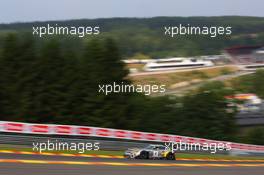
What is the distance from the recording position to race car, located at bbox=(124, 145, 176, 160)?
1931 centimetres

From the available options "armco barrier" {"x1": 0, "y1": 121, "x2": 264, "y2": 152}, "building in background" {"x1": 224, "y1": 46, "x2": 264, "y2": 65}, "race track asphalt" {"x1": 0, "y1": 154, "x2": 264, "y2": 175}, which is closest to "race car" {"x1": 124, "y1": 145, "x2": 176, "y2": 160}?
"armco barrier" {"x1": 0, "y1": 121, "x2": 264, "y2": 152}

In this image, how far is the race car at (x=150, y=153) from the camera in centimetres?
1931

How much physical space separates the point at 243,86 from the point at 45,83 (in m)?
96.2

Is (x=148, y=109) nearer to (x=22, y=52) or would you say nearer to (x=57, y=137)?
(x=22, y=52)

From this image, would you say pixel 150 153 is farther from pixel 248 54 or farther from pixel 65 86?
pixel 248 54

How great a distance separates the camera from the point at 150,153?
65.1 feet

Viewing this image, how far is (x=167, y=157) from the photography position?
20203 mm

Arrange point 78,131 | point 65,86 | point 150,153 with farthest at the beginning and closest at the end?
point 65,86
point 78,131
point 150,153

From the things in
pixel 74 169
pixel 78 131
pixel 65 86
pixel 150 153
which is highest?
pixel 65 86

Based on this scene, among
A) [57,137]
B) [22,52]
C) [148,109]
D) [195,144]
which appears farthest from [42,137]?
[148,109]

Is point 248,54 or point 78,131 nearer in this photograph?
point 78,131

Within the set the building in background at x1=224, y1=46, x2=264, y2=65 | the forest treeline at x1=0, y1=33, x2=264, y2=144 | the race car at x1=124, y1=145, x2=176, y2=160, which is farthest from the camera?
the building in background at x1=224, y1=46, x2=264, y2=65

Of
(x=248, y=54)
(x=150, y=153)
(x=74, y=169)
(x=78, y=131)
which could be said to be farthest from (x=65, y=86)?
(x=248, y=54)

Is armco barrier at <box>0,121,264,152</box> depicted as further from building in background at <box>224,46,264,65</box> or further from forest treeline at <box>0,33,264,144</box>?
building in background at <box>224,46,264,65</box>
